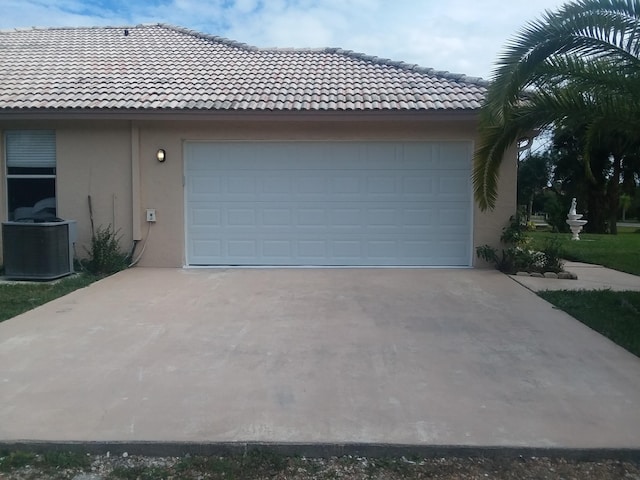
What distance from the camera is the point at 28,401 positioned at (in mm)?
4938

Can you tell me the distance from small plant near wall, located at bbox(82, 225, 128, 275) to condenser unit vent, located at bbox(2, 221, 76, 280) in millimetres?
662

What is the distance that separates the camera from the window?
12164 millimetres

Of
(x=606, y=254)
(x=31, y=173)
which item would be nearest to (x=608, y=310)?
(x=606, y=254)

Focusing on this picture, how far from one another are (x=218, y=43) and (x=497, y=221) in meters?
8.39

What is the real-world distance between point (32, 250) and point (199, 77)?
4867 mm

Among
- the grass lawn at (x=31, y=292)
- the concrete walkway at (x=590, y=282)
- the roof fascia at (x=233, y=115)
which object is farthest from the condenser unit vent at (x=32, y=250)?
the concrete walkway at (x=590, y=282)

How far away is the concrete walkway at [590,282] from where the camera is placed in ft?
33.2

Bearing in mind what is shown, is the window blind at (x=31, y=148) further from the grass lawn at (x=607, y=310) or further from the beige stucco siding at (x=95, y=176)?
the grass lawn at (x=607, y=310)

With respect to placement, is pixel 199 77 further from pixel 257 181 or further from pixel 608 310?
pixel 608 310

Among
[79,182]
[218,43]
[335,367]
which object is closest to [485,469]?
A: [335,367]

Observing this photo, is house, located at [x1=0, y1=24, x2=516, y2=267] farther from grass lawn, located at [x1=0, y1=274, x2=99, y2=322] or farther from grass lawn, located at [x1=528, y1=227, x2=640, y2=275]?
grass lawn, located at [x1=528, y1=227, x2=640, y2=275]

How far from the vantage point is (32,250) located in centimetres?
1072

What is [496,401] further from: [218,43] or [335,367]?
[218,43]

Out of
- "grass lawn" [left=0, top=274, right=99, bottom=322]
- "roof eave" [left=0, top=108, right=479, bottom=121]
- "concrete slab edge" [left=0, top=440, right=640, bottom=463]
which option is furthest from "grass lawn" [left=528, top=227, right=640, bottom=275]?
"concrete slab edge" [left=0, top=440, right=640, bottom=463]
